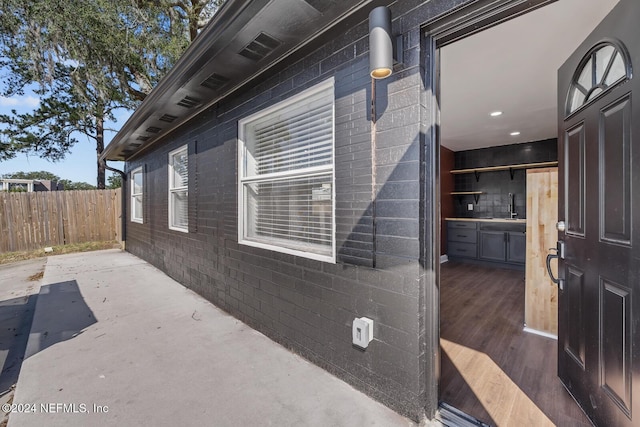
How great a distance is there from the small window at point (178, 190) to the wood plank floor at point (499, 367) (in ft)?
12.9

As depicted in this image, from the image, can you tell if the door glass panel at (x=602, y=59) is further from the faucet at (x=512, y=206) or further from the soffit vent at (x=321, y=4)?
the faucet at (x=512, y=206)

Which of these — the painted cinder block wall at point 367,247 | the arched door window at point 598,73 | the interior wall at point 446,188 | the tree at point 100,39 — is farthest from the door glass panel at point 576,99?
the tree at point 100,39

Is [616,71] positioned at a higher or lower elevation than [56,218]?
higher

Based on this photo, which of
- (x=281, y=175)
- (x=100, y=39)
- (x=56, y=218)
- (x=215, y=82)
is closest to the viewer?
(x=281, y=175)

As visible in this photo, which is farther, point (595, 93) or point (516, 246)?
point (516, 246)

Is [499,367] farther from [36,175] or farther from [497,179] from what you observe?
[36,175]

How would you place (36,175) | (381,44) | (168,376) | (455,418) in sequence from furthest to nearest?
(36,175) → (168,376) → (455,418) → (381,44)

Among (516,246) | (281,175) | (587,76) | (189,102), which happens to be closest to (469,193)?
(516,246)

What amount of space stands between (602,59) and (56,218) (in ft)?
35.5

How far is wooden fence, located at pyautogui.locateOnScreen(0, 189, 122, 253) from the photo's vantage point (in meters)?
7.07

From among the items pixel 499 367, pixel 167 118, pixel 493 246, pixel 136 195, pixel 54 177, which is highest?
pixel 54 177

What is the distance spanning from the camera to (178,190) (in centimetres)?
461

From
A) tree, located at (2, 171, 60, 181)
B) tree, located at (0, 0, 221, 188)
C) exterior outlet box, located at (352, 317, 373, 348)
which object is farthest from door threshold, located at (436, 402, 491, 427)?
tree, located at (2, 171, 60, 181)

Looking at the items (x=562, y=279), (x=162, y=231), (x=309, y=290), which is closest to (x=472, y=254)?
(x=562, y=279)
